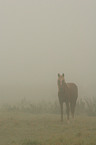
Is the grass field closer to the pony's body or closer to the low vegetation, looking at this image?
the low vegetation

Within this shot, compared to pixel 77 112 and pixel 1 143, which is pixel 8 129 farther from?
pixel 77 112

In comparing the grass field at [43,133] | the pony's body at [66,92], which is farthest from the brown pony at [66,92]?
the grass field at [43,133]

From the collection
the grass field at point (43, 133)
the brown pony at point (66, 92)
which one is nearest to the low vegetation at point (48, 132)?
the grass field at point (43, 133)

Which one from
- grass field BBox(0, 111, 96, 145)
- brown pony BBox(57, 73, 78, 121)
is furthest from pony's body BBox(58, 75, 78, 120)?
grass field BBox(0, 111, 96, 145)

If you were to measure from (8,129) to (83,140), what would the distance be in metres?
4.52

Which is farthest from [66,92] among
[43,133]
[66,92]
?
[43,133]

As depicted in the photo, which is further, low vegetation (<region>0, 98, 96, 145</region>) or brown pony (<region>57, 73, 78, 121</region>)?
brown pony (<region>57, 73, 78, 121</region>)

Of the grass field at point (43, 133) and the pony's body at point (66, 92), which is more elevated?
the pony's body at point (66, 92)

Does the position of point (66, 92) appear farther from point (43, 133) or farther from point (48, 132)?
point (43, 133)

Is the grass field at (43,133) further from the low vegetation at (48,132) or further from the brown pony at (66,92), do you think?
the brown pony at (66,92)

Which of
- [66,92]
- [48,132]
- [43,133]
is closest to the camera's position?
[43,133]

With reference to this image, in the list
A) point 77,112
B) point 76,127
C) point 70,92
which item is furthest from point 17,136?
point 77,112

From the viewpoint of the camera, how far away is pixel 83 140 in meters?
9.41

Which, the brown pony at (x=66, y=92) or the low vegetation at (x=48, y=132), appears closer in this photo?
the low vegetation at (x=48, y=132)
